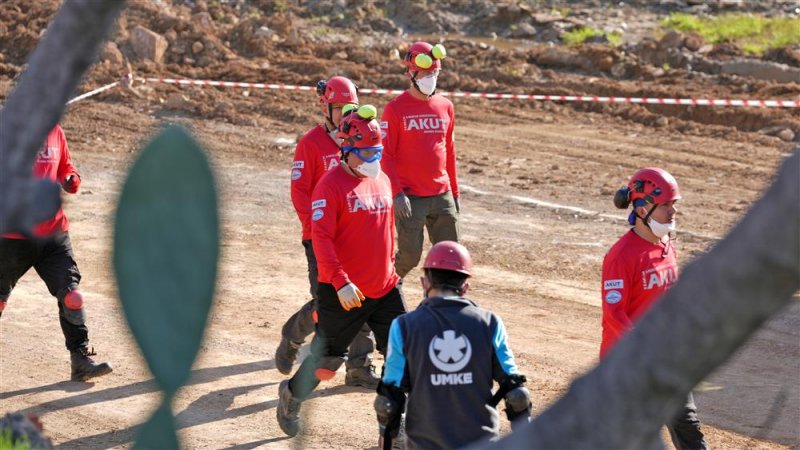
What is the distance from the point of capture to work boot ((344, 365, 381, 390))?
10.0 metres

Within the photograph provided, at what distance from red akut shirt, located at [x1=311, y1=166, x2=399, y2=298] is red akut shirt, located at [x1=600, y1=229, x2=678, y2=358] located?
1.63 meters

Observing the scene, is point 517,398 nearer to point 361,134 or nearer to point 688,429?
point 688,429

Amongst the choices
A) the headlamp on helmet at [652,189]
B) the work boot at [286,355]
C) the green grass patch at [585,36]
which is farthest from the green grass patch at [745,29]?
the headlamp on helmet at [652,189]

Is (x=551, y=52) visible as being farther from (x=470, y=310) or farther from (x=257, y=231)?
(x=470, y=310)

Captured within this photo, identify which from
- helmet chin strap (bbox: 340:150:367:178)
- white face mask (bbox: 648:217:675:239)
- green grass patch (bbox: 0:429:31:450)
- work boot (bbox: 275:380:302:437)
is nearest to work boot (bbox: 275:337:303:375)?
work boot (bbox: 275:380:302:437)

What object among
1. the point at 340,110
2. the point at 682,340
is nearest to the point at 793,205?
the point at 682,340

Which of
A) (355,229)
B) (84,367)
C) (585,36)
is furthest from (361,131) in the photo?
(585,36)

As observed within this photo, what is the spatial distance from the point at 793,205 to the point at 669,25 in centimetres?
2935

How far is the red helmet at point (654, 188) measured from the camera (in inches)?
312

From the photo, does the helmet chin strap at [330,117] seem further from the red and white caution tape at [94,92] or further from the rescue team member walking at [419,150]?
the red and white caution tape at [94,92]

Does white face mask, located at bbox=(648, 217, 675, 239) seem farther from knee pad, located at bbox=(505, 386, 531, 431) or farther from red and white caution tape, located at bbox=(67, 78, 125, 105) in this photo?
red and white caution tape, located at bbox=(67, 78, 125, 105)

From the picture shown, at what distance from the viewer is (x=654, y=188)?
7.98 metres

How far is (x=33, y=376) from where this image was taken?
10.2 m

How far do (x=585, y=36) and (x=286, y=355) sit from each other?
66.4 feet
